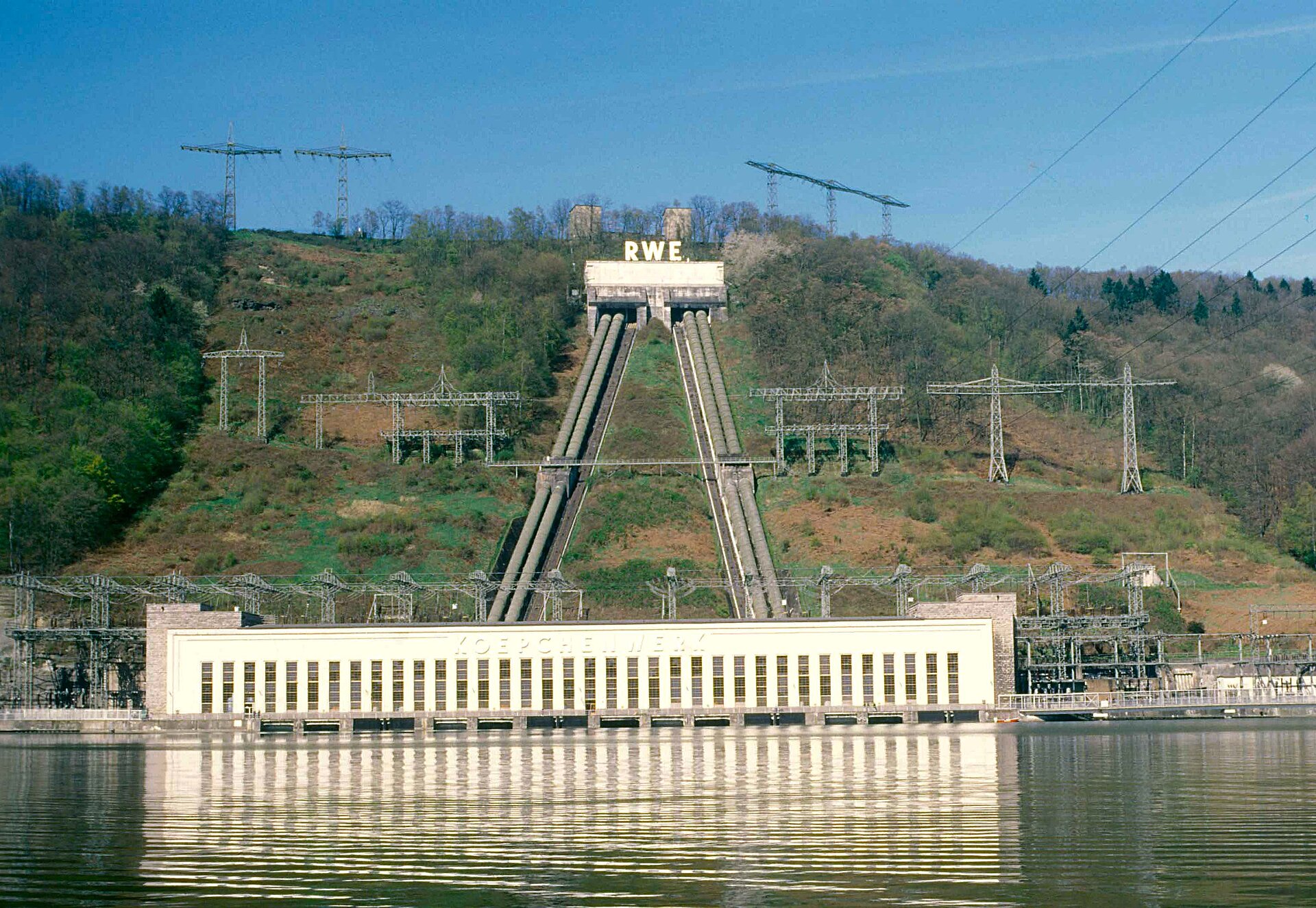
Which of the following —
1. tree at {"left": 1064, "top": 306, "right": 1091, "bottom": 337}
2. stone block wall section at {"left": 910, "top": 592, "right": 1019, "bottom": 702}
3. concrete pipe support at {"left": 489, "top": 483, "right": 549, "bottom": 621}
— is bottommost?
stone block wall section at {"left": 910, "top": 592, "right": 1019, "bottom": 702}

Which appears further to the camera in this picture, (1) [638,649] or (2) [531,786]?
(1) [638,649]

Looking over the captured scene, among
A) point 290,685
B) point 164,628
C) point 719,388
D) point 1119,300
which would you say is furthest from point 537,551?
point 1119,300

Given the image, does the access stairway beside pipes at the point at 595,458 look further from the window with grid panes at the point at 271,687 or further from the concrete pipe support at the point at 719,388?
the window with grid panes at the point at 271,687

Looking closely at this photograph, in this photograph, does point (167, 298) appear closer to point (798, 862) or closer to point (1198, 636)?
point (1198, 636)

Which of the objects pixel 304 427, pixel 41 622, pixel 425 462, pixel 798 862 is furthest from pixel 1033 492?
pixel 798 862

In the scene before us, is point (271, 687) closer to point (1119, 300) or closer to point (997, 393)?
point (997, 393)

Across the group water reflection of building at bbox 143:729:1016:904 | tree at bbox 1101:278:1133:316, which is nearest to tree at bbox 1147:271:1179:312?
tree at bbox 1101:278:1133:316

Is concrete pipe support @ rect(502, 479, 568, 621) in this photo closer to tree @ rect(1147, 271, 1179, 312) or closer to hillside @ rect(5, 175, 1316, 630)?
hillside @ rect(5, 175, 1316, 630)
